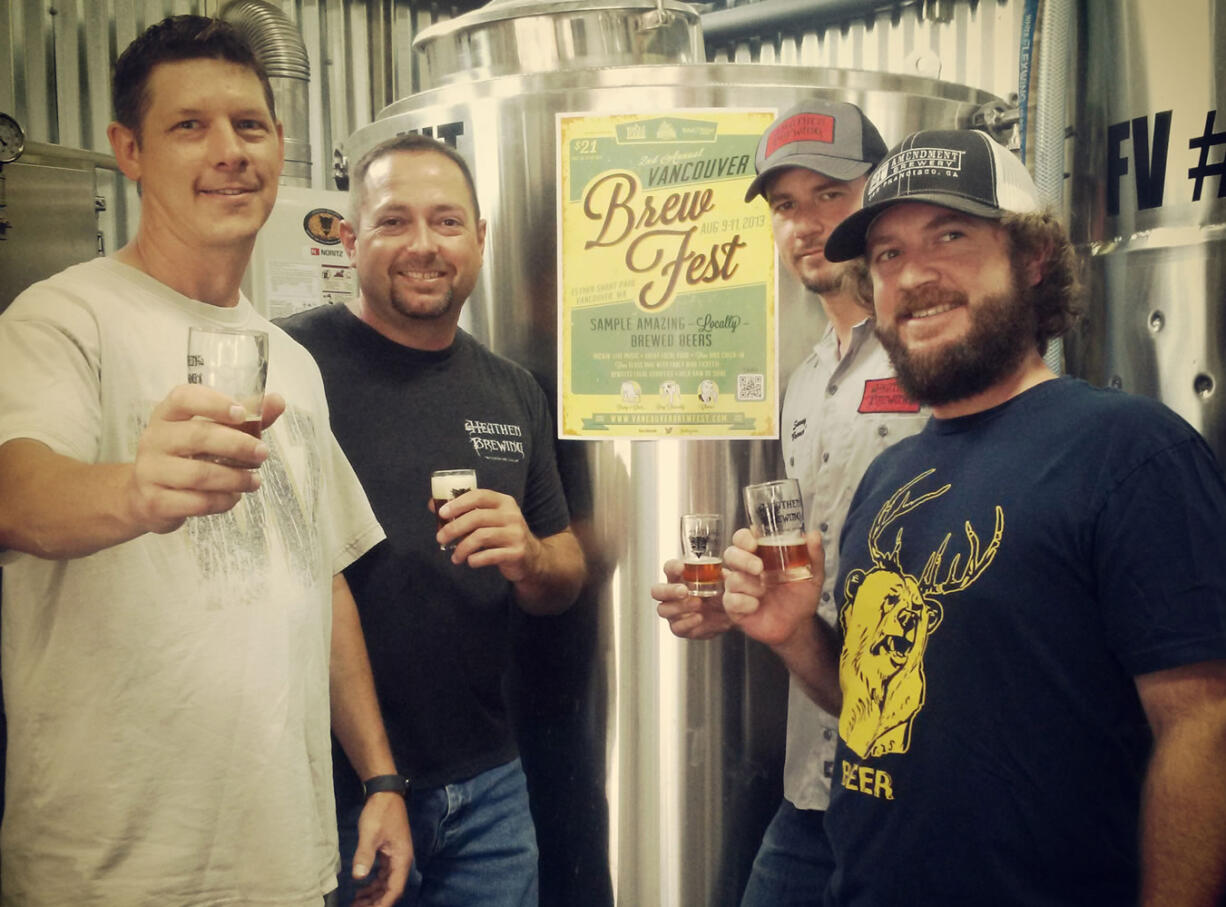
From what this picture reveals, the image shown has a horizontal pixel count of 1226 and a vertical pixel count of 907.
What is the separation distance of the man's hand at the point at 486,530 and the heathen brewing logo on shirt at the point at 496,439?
0.21ft

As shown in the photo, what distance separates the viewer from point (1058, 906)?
4.06 ft

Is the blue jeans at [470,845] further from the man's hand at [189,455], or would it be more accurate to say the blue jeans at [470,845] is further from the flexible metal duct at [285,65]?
the flexible metal duct at [285,65]

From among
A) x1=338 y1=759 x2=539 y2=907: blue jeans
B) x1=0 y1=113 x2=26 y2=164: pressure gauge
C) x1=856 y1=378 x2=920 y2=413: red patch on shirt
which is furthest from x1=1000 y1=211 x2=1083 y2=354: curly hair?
x1=0 y1=113 x2=26 y2=164: pressure gauge

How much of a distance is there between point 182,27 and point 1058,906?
1.55 metres

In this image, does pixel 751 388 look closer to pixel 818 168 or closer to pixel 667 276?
pixel 667 276

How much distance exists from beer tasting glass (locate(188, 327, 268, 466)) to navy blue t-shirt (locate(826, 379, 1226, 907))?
34.7 inches

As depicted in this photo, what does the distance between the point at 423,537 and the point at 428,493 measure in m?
0.07

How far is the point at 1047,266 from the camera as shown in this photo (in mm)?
1404

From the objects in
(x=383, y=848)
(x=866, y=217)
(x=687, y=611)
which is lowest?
(x=383, y=848)

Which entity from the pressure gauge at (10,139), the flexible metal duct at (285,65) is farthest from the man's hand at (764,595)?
the pressure gauge at (10,139)

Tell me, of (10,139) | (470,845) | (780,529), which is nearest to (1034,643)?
(780,529)

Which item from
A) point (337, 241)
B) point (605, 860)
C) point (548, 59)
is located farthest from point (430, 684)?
point (548, 59)

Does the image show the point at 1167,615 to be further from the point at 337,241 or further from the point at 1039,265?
the point at 337,241

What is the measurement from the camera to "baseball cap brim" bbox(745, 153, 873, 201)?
1.56m
